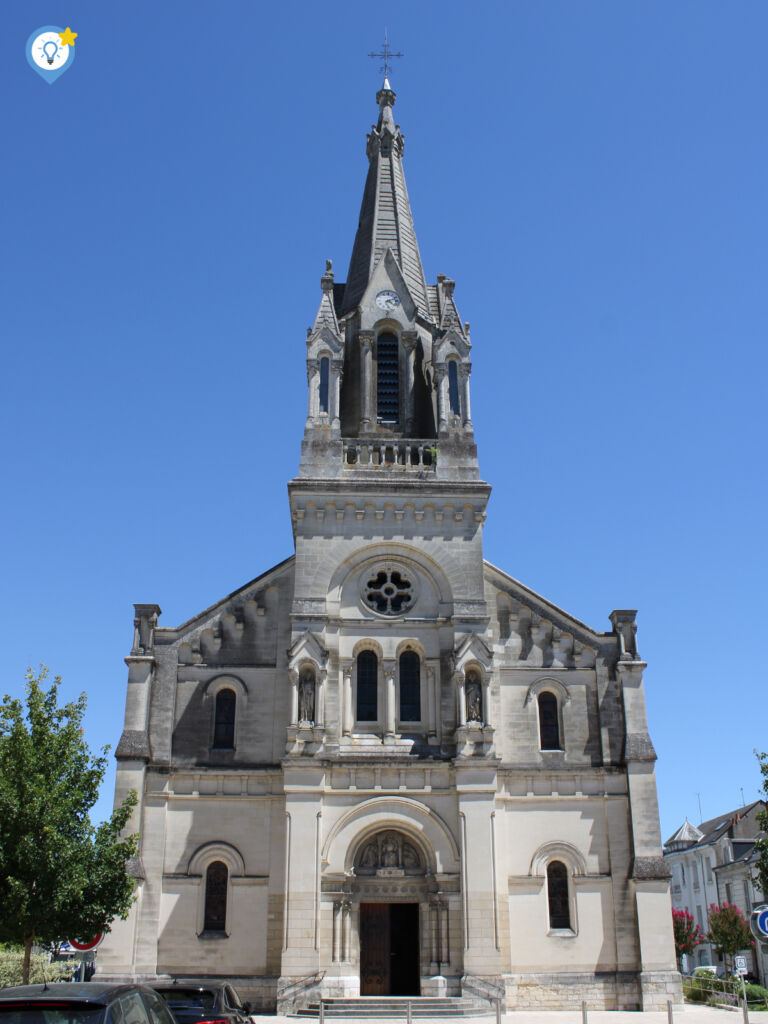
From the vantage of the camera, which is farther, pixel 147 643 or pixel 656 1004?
pixel 147 643

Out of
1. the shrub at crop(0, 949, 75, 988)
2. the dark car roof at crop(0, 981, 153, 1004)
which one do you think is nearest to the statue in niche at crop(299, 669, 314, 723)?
the shrub at crop(0, 949, 75, 988)

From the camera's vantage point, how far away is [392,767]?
28859 mm

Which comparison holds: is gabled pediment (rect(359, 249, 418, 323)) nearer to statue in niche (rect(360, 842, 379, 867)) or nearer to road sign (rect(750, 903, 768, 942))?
statue in niche (rect(360, 842, 379, 867))

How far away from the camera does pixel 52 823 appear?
21.0 metres

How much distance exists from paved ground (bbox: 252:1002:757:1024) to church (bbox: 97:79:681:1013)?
2.00 ft

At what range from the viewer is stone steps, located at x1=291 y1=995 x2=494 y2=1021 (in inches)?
1002

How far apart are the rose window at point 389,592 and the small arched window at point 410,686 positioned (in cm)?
147

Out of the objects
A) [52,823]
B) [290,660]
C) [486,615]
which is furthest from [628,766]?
[52,823]

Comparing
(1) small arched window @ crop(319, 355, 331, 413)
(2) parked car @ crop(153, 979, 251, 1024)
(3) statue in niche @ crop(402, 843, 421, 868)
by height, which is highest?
(1) small arched window @ crop(319, 355, 331, 413)

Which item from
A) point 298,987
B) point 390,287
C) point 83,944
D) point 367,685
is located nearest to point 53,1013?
point 83,944

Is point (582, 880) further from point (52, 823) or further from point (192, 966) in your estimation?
point (52, 823)

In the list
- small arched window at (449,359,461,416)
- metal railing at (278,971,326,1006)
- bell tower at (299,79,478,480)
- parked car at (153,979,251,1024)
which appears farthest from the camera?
small arched window at (449,359,461,416)

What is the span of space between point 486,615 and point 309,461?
759cm

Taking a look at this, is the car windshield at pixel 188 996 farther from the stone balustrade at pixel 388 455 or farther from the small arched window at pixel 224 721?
the stone balustrade at pixel 388 455
